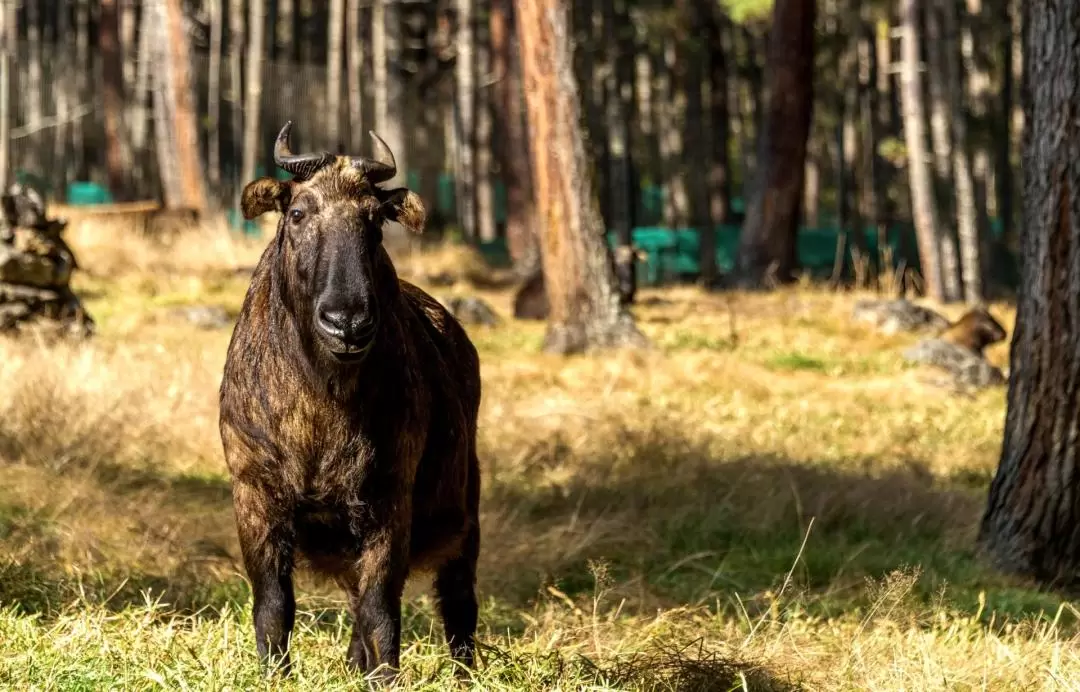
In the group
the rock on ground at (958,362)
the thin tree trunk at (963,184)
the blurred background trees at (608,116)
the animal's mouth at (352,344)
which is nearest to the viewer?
Answer: the animal's mouth at (352,344)

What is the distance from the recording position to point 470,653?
5.25 metres

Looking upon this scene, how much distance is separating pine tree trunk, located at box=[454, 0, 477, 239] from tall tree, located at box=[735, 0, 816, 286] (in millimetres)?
10002

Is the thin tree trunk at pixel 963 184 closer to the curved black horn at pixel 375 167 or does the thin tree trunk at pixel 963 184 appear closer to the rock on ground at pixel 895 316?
the rock on ground at pixel 895 316

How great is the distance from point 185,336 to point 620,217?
38.3 ft

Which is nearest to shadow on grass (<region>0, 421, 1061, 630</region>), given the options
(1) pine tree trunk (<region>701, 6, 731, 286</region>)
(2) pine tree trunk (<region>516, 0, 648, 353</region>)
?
(2) pine tree trunk (<region>516, 0, 648, 353</region>)

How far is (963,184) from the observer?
23.9 metres

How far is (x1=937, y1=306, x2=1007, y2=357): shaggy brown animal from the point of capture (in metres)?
13.7

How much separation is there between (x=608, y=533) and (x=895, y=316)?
830cm

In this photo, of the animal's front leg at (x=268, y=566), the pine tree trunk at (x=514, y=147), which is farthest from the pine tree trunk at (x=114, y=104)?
the animal's front leg at (x=268, y=566)

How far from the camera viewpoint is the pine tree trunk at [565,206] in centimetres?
1334

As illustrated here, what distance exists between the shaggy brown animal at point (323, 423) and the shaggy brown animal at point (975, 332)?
9.89 meters

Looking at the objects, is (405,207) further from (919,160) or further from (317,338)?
(919,160)

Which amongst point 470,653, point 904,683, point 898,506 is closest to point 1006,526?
point 898,506

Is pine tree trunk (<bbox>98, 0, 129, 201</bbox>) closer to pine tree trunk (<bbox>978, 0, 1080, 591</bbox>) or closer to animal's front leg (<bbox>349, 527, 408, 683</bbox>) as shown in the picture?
A: pine tree trunk (<bbox>978, 0, 1080, 591</bbox>)
